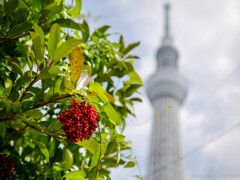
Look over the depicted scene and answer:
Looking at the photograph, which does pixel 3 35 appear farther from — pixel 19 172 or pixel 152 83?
pixel 152 83

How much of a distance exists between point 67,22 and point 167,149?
46.7m

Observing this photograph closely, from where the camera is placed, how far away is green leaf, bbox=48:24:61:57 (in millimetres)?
1001

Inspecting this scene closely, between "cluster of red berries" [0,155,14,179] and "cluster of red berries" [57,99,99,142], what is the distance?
0.48 m

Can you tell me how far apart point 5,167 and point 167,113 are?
47835mm

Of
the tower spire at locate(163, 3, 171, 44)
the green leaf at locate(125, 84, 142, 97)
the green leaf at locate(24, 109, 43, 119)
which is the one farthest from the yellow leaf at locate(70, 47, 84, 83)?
the tower spire at locate(163, 3, 171, 44)

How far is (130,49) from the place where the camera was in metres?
1.67

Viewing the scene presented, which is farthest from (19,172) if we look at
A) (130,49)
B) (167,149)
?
(167,149)

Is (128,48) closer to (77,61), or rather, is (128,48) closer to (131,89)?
(131,89)

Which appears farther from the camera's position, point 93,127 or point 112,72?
point 112,72

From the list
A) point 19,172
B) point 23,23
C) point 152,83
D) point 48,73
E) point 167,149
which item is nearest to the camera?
point 48,73

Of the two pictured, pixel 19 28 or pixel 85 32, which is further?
pixel 85 32

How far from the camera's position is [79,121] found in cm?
103

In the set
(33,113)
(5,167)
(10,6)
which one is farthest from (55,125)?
(10,6)

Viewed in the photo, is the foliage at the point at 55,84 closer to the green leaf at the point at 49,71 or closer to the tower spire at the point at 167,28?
the green leaf at the point at 49,71
